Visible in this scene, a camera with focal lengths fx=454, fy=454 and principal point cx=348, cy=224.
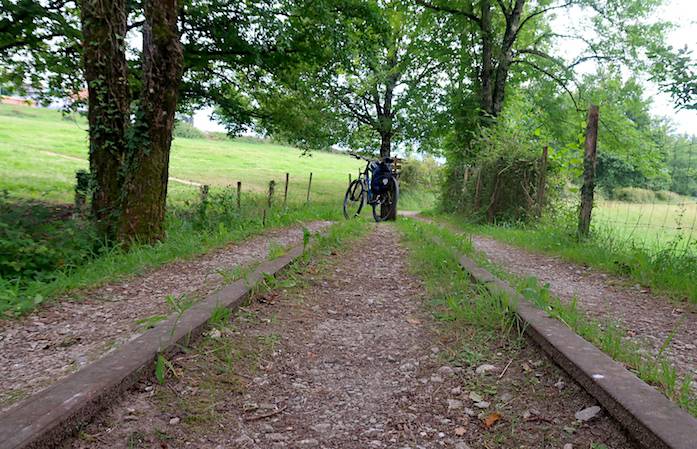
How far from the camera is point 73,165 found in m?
21.6

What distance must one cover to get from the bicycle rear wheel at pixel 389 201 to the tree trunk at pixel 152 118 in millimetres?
6971

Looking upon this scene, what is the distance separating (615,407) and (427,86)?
1931cm

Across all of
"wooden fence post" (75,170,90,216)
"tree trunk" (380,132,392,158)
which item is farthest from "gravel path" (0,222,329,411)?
"tree trunk" (380,132,392,158)

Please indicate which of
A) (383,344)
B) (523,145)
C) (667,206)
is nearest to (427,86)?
(523,145)

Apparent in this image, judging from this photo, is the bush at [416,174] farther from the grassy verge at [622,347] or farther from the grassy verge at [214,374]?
the grassy verge at [214,374]

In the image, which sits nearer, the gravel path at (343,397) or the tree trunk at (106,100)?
the gravel path at (343,397)

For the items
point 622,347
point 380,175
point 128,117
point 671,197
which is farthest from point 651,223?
point 128,117

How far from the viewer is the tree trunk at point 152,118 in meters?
5.67

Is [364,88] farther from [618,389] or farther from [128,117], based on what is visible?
[618,389]

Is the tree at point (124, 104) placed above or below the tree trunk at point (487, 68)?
below

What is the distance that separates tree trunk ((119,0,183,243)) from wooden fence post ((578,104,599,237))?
612cm

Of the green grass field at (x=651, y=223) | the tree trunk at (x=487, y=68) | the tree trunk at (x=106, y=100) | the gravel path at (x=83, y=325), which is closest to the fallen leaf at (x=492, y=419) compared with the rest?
the gravel path at (x=83, y=325)

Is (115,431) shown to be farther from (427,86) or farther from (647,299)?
(427,86)

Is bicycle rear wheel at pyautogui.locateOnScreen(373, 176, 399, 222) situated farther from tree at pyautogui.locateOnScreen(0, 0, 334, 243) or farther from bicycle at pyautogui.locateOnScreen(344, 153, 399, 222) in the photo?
tree at pyautogui.locateOnScreen(0, 0, 334, 243)
